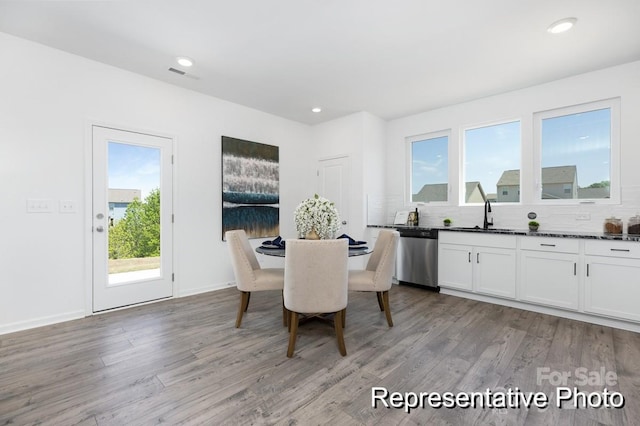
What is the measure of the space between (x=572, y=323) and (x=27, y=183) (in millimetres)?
5606

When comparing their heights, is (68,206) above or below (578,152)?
below

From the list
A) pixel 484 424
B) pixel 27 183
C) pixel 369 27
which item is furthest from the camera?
pixel 27 183

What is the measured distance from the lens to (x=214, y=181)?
4.19 meters

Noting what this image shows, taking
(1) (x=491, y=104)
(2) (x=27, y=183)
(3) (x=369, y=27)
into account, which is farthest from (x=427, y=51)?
(2) (x=27, y=183)

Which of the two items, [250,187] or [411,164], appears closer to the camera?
[250,187]

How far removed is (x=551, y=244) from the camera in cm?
321

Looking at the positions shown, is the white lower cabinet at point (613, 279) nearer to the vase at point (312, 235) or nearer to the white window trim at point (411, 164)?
the white window trim at point (411, 164)

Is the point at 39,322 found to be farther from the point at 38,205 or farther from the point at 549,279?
the point at 549,279

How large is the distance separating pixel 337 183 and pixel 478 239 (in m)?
2.34

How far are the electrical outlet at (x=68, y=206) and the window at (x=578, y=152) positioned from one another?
17.9 ft

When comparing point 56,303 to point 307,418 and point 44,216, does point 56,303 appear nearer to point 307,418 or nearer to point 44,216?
point 44,216

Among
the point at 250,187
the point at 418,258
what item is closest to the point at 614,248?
the point at 418,258

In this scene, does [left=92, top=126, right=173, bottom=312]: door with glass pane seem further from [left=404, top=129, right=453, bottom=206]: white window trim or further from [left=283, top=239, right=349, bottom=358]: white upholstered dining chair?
[left=404, top=129, right=453, bottom=206]: white window trim

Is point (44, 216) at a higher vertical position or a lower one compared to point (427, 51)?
lower
